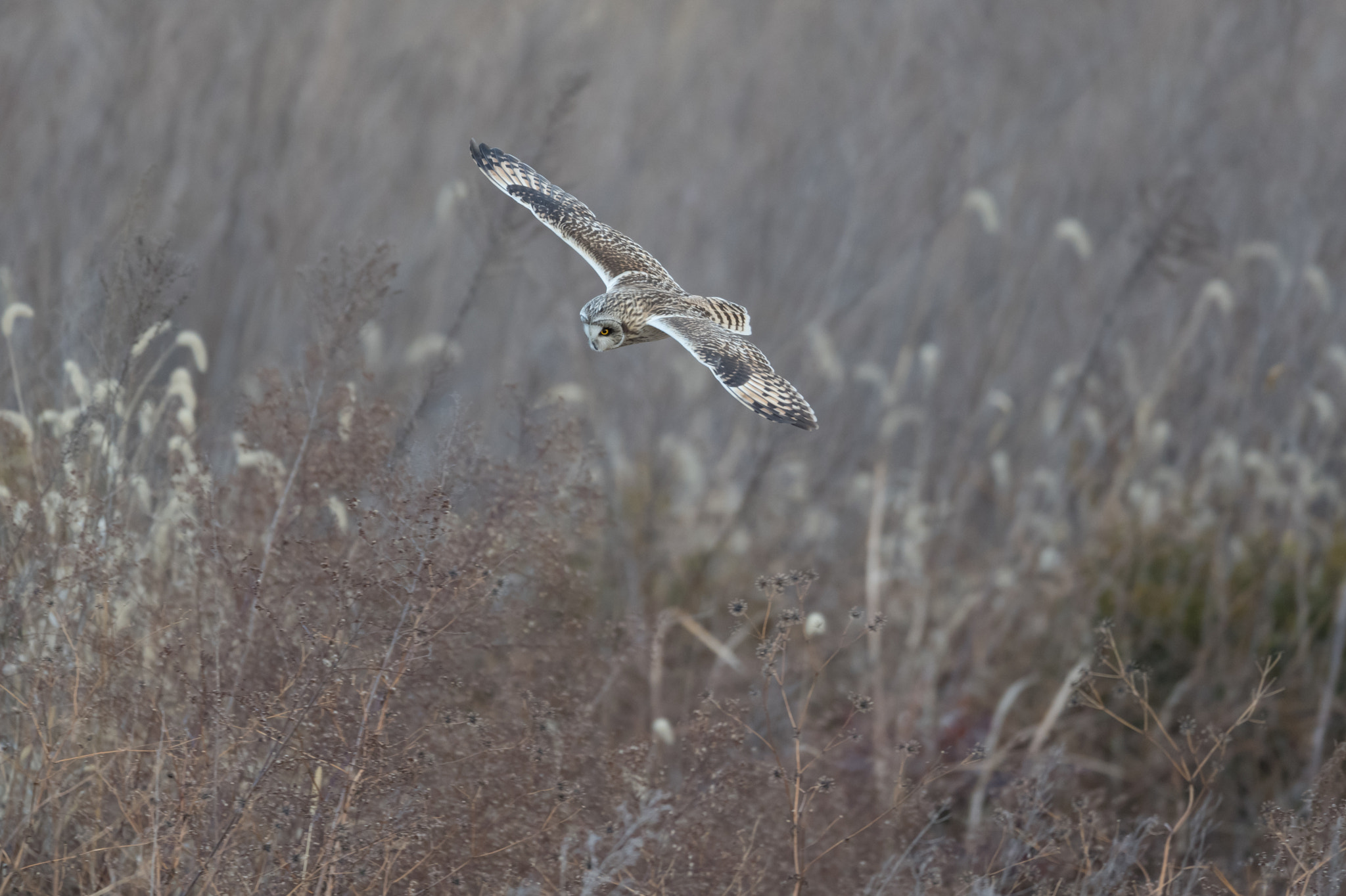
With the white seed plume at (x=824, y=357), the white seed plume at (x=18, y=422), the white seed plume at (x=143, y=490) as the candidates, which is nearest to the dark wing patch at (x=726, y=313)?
the white seed plume at (x=143, y=490)

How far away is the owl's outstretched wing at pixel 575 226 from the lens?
4.63 metres

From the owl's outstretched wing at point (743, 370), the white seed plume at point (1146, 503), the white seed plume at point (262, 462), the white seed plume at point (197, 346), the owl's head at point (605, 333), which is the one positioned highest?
the owl's outstretched wing at point (743, 370)

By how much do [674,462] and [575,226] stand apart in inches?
99.3

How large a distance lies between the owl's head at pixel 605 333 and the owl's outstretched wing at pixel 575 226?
322 millimetres

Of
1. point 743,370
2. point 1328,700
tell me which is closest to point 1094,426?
point 1328,700

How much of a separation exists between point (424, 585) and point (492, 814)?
64 centimetres

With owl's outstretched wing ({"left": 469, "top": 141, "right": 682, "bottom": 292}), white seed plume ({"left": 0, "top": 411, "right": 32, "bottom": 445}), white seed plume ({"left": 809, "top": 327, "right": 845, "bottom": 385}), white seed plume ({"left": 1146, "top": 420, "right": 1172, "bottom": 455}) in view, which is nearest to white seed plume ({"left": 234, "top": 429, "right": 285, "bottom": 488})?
white seed plume ({"left": 0, "top": 411, "right": 32, "bottom": 445})

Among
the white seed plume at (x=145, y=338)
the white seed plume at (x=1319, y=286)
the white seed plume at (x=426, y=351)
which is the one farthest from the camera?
the white seed plume at (x=426, y=351)

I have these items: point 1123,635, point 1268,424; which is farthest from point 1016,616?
point 1268,424

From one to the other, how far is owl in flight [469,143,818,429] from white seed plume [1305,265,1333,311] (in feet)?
10.7

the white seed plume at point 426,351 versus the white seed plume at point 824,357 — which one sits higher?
the white seed plume at point 824,357

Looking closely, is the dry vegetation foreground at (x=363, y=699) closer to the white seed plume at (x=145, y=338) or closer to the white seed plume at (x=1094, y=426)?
the white seed plume at (x=145, y=338)

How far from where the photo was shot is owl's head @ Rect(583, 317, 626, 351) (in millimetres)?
4203

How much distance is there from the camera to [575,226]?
15.7 feet
